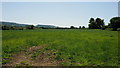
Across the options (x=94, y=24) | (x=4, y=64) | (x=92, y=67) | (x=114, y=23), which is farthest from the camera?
(x=94, y=24)

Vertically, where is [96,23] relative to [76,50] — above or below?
above

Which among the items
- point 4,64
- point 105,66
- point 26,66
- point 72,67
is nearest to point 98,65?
point 105,66

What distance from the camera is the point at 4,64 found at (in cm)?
672

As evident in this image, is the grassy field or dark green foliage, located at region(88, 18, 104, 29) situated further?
dark green foliage, located at region(88, 18, 104, 29)

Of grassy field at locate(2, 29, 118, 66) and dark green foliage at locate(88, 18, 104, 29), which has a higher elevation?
dark green foliage at locate(88, 18, 104, 29)

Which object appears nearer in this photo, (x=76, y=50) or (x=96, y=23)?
(x=76, y=50)

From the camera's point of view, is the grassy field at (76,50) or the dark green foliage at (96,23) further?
the dark green foliage at (96,23)

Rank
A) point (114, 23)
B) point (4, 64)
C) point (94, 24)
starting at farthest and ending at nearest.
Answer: point (94, 24) → point (114, 23) → point (4, 64)

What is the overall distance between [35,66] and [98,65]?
147 inches

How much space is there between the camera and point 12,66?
637 cm

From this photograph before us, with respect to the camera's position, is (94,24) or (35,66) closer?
(35,66)

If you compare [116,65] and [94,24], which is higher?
[94,24]

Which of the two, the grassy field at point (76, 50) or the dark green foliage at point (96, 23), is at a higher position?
the dark green foliage at point (96, 23)

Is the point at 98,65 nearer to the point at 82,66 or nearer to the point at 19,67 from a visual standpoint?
the point at 82,66
